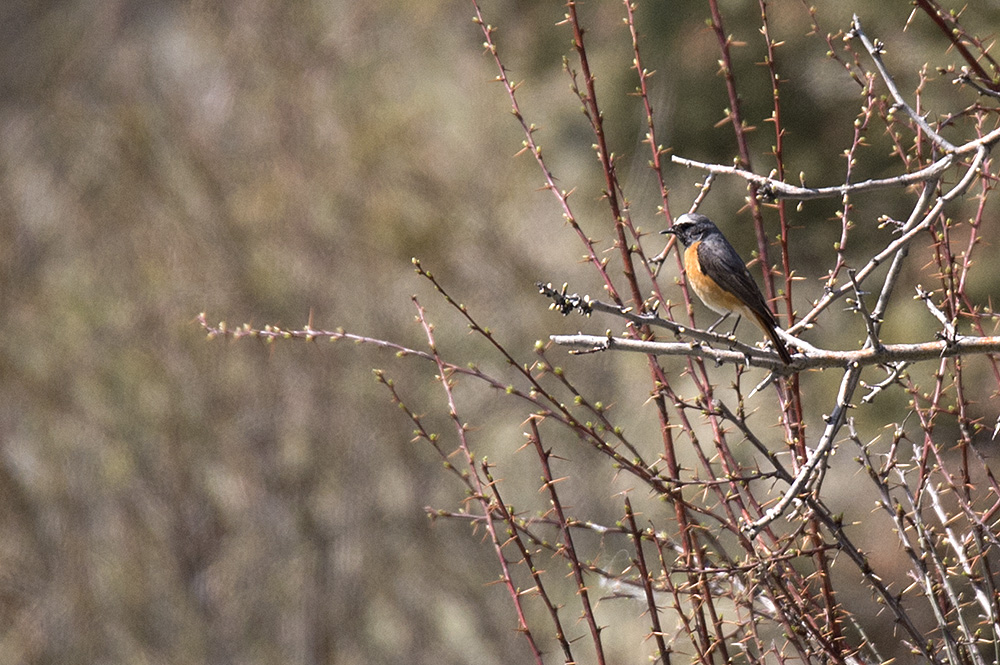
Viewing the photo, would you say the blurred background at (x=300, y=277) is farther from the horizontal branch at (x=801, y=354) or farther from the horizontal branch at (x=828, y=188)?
the horizontal branch at (x=828, y=188)

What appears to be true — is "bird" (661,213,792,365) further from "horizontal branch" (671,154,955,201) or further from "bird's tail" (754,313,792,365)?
"horizontal branch" (671,154,955,201)

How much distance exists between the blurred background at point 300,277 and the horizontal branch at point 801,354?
5.45 meters

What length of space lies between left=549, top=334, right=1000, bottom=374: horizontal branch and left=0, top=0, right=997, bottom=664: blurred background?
17.9 ft

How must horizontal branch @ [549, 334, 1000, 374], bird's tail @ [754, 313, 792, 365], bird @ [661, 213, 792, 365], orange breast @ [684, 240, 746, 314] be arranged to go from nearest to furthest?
horizontal branch @ [549, 334, 1000, 374] → bird's tail @ [754, 313, 792, 365] → bird @ [661, 213, 792, 365] → orange breast @ [684, 240, 746, 314]

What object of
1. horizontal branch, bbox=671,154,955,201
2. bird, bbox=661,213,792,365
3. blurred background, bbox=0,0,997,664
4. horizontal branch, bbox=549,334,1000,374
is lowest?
horizontal branch, bbox=549,334,1000,374

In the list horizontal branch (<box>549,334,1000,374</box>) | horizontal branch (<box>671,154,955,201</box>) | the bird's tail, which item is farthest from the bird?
horizontal branch (<box>671,154,955,201</box>)

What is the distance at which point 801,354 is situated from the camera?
202 centimetres

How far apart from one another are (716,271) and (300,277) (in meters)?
7.11

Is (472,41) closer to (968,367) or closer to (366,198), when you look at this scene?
(366,198)

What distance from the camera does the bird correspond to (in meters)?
3.21

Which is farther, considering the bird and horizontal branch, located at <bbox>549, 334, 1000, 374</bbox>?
the bird

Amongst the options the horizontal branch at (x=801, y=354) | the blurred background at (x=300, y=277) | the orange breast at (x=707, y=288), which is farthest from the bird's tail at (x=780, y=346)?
the blurred background at (x=300, y=277)

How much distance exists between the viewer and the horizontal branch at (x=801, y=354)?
1.77 m

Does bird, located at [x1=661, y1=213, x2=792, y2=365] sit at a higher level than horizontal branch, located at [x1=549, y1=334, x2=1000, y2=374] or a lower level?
higher
